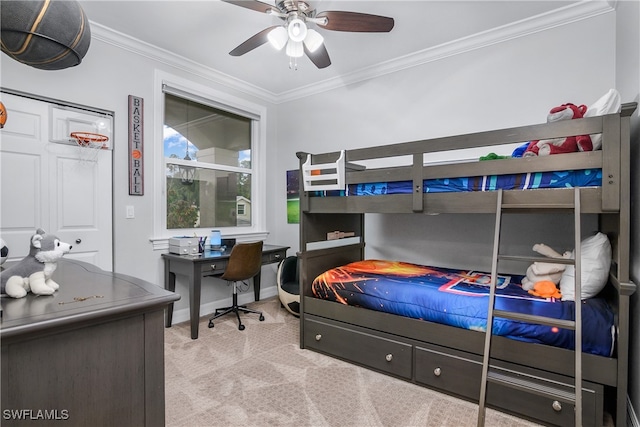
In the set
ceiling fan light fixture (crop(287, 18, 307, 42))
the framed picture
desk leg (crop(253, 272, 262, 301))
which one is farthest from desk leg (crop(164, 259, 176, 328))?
ceiling fan light fixture (crop(287, 18, 307, 42))

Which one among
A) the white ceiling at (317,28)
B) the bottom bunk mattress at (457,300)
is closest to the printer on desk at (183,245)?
the bottom bunk mattress at (457,300)

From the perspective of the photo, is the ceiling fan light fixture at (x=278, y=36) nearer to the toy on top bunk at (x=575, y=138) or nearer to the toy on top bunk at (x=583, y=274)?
the toy on top bunk at (x=575, y=138)

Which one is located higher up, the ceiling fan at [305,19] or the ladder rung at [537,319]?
the ceiling fan at [305,19]

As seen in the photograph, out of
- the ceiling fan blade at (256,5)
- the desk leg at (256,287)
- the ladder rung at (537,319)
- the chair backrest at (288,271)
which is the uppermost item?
the ceiling fan blade at (256,5)

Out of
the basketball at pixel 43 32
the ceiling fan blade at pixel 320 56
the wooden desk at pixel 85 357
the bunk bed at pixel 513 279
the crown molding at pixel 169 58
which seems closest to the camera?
the wooden desk at pixel 85 357

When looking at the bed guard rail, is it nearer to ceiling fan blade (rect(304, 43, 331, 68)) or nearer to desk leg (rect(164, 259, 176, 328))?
ceiling fan blade (rect(304, 43, 331, 68))

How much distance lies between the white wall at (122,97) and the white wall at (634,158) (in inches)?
138

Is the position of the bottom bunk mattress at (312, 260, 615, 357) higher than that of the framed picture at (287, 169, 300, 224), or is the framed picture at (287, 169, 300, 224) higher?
the framed picture at (287, 169, 300, 224)

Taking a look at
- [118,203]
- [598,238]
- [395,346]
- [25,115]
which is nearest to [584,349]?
[598,238]

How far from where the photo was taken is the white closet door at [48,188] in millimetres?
2379

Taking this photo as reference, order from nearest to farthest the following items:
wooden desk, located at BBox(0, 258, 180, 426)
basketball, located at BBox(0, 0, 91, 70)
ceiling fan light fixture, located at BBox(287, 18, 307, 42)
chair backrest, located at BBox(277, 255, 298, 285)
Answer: wooden desk, located at BBox(0, 258, 180, 426)
basketball, located at BBox(0, 0, 91, 70)
ceiling fan light fixture, located at BBox(287, 18, 307, 42)
chair backrest, located at BBox(277, 255, 298, 285)

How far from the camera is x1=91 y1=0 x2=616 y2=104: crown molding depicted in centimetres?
256

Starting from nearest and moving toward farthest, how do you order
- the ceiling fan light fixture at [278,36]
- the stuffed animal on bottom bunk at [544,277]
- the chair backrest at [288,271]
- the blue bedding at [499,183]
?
the blue bedding at [499,183]
the stuffed animal on bottom bunk at [544,277]
the ceiling fan light fixture at [278,36]
the chair backrest at [288,271]

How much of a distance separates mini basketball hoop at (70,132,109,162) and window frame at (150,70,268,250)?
0.48 metres
